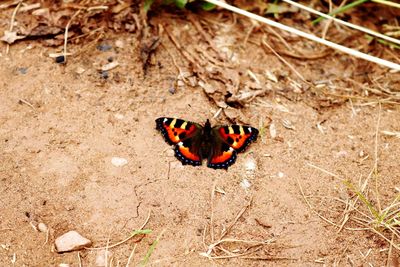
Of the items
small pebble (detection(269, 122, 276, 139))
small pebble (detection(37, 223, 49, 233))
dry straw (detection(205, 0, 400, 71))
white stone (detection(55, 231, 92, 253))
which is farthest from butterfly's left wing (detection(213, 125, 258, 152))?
small pebble (detection(37, 223, 49, 233))

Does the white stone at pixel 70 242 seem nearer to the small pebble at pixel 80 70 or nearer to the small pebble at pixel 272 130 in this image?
the small pebble at pixel 80 70

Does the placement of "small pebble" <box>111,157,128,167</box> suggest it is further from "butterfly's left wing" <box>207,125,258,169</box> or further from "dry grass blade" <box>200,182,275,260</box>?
"dry grass blade" <box>200,182,275,260</box>

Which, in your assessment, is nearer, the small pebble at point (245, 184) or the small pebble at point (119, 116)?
the small pebble at point (245, 184)

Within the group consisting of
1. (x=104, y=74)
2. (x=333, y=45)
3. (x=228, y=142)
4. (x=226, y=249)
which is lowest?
(x=226, y=249)

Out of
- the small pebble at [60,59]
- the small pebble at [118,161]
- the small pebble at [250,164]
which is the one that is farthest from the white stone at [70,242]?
the small pebble at [60,59]

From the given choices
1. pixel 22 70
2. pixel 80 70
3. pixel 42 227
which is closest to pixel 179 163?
pixel 42 227

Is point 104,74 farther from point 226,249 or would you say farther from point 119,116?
point 226,249

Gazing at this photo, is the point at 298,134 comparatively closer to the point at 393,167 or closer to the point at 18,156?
the point at 393,167
